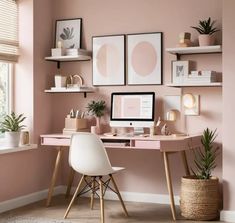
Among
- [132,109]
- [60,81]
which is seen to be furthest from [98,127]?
[60,81]

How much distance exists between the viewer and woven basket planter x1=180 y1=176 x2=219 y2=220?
4477 millimetres

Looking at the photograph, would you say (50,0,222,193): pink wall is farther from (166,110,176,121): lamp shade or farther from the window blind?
the window blind

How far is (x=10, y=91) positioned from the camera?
211 inches

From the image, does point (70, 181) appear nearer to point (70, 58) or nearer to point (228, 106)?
point (70, 58)

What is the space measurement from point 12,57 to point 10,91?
0.39 metres

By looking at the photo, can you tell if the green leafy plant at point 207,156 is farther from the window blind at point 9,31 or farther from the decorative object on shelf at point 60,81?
the window blind at point 9,31

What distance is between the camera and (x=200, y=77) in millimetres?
4695

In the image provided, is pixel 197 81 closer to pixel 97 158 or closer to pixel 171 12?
pixel 171 12

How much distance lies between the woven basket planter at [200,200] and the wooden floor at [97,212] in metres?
0.11

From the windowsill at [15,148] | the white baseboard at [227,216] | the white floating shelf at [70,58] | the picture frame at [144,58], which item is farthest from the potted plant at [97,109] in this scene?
the white baseboard at [227,216]

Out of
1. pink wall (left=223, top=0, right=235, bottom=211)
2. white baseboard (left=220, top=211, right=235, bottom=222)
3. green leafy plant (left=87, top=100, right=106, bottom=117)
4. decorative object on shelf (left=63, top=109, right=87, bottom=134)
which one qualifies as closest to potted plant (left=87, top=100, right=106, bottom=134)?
green leafy plant (left=87, top=100, right=106, bottom=117)

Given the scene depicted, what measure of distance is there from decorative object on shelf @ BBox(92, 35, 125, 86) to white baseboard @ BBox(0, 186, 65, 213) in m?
1.35

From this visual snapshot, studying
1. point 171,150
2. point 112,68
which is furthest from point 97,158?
point 112,68

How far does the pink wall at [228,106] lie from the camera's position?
4.46 m
